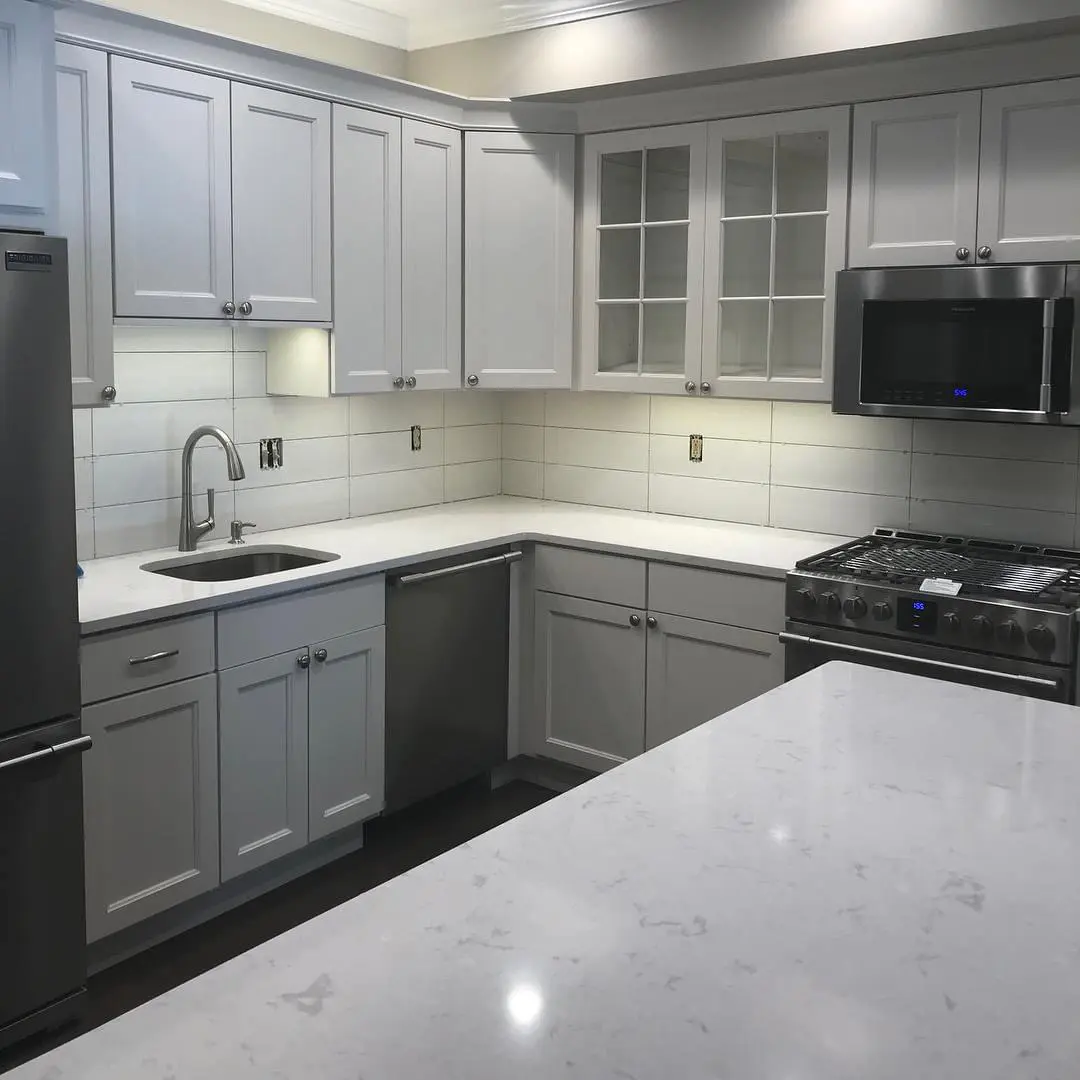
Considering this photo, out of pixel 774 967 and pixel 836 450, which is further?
pixel 836 450

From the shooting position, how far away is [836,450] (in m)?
4.00

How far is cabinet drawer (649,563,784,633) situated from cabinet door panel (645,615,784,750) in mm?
30

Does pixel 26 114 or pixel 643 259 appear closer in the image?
pixel 26 114

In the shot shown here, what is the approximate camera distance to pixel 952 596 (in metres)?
3.13

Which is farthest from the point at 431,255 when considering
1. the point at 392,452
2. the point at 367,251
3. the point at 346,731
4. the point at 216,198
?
the point at 346,731

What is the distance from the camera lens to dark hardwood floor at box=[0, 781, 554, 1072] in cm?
288

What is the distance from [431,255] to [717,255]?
3.09 feet

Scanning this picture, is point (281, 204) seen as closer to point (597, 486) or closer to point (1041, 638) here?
point (597, 486)

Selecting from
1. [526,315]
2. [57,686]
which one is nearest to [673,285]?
[526,315]

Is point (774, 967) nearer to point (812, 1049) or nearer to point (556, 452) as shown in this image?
point (812, 1049)

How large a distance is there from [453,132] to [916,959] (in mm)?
3422

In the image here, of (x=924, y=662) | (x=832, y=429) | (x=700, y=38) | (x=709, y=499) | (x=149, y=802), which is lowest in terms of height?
(x=149, y=802)

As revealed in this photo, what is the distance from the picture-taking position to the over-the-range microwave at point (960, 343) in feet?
10.4

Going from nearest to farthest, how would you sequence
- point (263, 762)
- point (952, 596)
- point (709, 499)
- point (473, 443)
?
point (952, 596) → point (263, 762) → point (709, 499) → point (473, 443)
